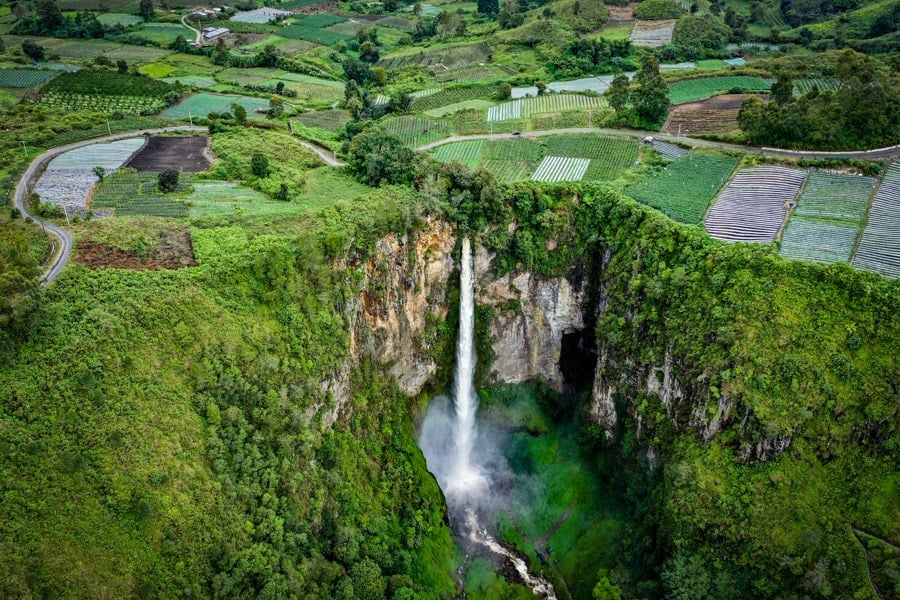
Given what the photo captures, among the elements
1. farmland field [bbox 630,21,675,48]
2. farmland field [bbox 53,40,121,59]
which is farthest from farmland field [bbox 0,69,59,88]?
farmland field [bbox 630,21,675,48]

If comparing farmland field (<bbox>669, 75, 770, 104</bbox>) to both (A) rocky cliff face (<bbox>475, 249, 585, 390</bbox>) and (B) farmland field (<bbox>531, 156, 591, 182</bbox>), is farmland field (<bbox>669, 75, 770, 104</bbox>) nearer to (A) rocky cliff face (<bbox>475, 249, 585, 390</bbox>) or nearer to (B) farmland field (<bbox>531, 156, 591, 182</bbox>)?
(B) farmland field (<bbox>531, 156, 591, 182</bbox>)

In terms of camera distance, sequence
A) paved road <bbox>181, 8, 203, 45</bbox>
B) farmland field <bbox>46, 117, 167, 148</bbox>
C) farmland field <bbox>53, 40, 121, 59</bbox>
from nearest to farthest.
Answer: farmland field <bbox>46, 117, 167, 148</bbox>, farmland field <bbox>53, 40, 121, 59</bbox>, paved road <bbox>181, 8, 203, 45</bbox>

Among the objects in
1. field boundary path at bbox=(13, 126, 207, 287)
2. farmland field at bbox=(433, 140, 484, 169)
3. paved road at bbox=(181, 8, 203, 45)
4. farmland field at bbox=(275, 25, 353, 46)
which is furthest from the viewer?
farmland field at bbox=(275, 25, 353, 46)

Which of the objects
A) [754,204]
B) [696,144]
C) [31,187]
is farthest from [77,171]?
[754,204]

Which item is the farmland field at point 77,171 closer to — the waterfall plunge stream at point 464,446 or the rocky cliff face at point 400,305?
the rocky cliff face at point 400,305

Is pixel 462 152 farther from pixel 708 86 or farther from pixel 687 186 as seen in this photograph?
pixel 708 86

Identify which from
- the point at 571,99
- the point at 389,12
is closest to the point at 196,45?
the point at 389,12

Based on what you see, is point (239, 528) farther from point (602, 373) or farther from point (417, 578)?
Result: point (602, 373)
